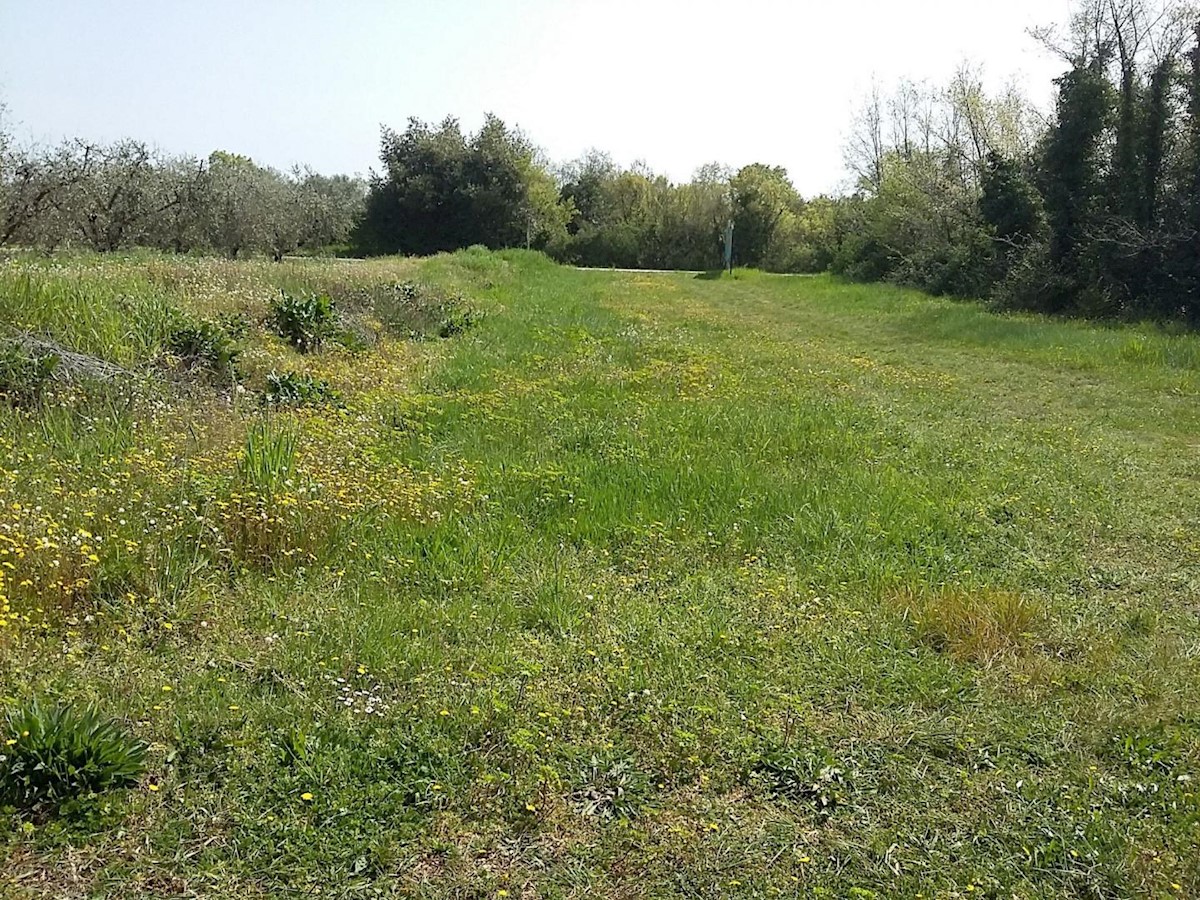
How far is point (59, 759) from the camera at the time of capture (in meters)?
2.58

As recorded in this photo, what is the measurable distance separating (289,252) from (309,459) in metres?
28.2

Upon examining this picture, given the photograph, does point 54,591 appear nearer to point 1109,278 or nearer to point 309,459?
point 309,459

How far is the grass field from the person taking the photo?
2535 millimetres

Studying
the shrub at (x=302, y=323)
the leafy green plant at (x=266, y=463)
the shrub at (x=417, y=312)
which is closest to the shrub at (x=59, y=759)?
the leafy green plant at (x=266, y=463)

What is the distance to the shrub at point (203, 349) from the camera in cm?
779

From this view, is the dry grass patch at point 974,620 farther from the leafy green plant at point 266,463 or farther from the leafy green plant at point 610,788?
the leafy green plant at point 266,463

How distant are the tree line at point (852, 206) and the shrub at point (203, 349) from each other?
588 inches

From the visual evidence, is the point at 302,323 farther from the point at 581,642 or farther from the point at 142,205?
the point at 142,205

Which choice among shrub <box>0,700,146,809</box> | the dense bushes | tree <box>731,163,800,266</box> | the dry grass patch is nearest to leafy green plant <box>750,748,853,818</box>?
the dry grass patch

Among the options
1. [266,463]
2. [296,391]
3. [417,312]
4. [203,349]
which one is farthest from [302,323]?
[266,463]

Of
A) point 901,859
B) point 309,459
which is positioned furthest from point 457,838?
point 309,459

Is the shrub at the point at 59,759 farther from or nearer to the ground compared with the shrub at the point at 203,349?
nearer to the ground

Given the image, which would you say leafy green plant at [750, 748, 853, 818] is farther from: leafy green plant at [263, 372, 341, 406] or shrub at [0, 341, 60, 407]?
shrub at [0, 341, 60, 407]

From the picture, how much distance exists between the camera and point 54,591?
3.64 m
